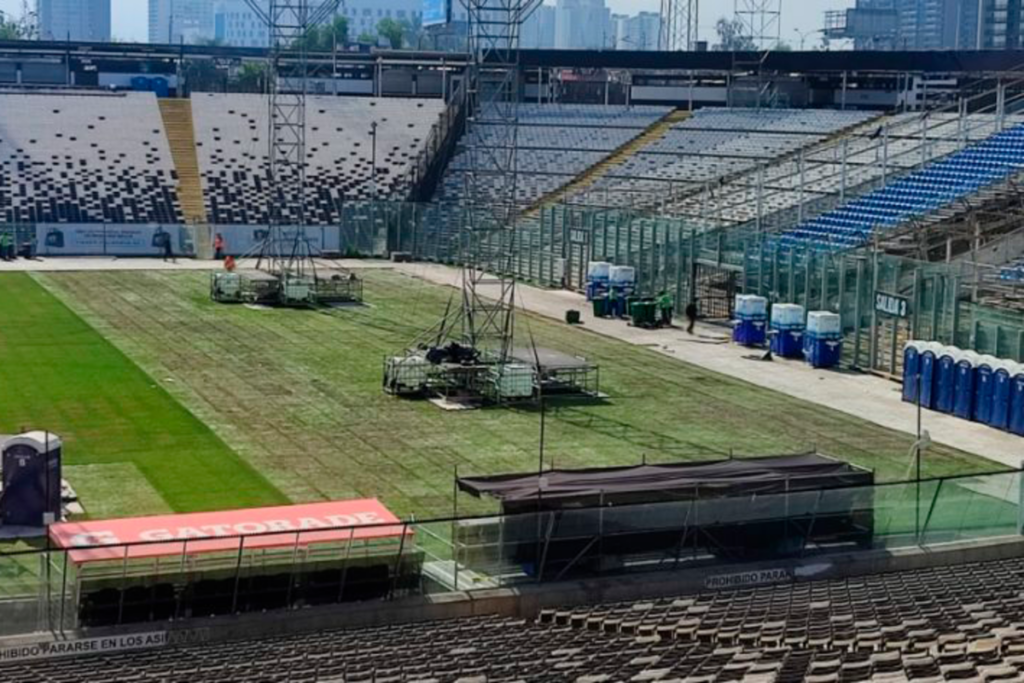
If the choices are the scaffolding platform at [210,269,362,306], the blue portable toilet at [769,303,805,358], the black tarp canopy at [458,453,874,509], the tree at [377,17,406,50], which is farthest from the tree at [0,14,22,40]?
the black tarp canopy at [458,453,874,509]

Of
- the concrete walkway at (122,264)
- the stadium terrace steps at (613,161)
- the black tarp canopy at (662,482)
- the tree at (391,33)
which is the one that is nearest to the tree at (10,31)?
the tree at (391,33)

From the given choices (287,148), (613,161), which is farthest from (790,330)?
(287,148)

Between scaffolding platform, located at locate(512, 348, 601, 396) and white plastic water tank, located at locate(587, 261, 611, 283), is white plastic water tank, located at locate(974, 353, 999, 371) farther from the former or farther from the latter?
white plastic water tank, located at locate(587, 261, 611, 283)

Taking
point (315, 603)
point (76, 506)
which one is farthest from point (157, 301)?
point (315, 603)

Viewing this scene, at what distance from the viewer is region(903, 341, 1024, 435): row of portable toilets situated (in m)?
33.1

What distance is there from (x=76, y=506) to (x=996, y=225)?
98.9 feet

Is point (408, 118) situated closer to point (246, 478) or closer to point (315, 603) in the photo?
point (246, 478)

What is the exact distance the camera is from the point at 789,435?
32125mm

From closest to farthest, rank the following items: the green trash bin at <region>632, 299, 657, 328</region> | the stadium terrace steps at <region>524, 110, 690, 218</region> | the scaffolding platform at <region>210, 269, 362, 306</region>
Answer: the green trash bin at <region>632, 299, 657, 328</region>, the scaffolding platform at <region>210, 269, 362, 306</region>, the stadium terrace steps at <region>524, 110, 690, 218</region>

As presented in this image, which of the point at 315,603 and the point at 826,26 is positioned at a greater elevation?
the point at 826,26

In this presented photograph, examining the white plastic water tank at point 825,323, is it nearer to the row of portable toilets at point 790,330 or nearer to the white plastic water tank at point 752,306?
the row of portable toilets at point 790,330

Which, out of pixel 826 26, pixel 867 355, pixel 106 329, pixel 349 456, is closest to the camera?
pixel 349 456

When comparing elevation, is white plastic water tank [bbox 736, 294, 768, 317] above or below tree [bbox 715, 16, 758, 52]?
below

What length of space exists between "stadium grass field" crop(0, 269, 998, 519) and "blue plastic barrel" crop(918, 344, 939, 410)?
7.73ft
